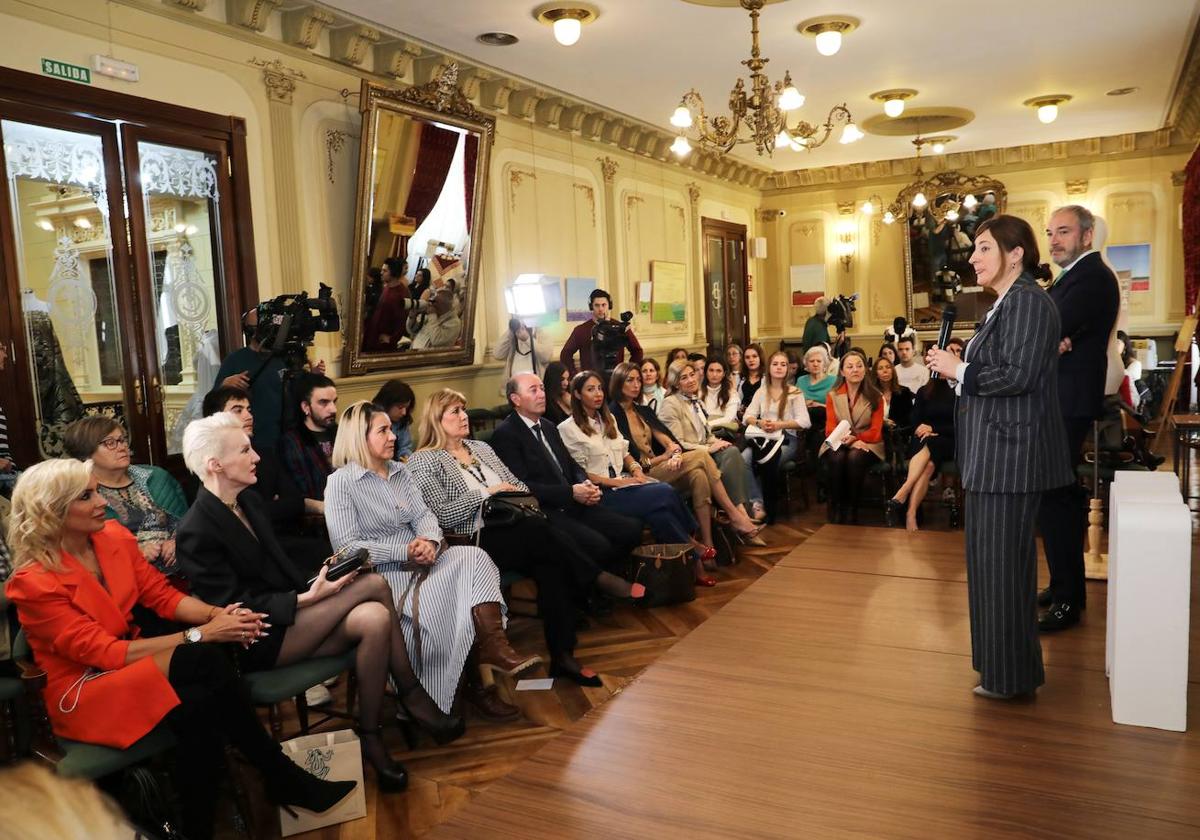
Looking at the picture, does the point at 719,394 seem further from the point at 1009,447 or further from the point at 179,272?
the point at 1009,447

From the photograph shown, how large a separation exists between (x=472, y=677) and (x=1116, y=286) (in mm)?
2822

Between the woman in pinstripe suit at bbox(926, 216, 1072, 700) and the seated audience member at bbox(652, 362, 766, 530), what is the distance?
10.4 ft

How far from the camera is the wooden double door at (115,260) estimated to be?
4156 mm

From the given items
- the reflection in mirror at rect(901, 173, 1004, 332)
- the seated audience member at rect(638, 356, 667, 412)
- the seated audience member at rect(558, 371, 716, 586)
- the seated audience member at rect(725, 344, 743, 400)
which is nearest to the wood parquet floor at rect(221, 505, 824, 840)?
the seated audience member at rect(558, 371, 716, 586)

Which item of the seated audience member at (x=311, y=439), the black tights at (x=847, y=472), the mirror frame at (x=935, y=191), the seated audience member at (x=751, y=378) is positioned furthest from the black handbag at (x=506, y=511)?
the mirror frame at (x=935, y=191)

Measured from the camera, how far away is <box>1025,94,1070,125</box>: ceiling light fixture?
8.82m

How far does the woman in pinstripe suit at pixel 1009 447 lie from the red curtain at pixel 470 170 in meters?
4.62

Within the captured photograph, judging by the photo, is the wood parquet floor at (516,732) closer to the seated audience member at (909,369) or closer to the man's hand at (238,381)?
the man's hand at (238,381)

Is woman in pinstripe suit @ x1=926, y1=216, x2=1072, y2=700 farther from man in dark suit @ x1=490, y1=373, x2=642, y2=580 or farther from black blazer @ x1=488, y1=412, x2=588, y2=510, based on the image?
black blazer @ x1=488, y1=412, x2=588, y2=510

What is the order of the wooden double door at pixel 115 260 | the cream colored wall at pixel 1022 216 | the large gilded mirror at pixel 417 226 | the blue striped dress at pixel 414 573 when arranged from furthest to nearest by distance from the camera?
the cream colored wall at pixel 1022 216 < the large gilded mirror at pixel 417 226 < the wooden double door at pixel 115 260 < the blue striped dress at pixel 414 573

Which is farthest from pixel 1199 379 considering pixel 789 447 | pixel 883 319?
pixel 883 319

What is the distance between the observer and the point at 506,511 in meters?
4.01

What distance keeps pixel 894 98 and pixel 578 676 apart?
676cm

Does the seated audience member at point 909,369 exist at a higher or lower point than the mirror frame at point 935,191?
lower
